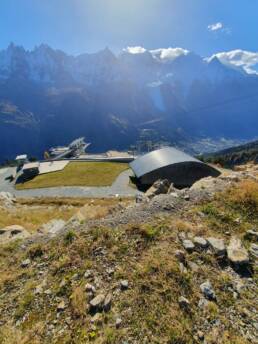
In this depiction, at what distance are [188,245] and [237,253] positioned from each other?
6.03 ft

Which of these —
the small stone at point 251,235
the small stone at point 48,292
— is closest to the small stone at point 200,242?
the small stone at point 251,235

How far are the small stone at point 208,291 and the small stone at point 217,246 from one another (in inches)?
64.7

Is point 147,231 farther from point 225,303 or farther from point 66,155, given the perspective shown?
point 66,155

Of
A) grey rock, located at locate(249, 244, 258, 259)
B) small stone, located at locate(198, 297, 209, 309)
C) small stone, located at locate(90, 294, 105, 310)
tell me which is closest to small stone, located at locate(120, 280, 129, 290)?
small stone, located at locate(90, 294, 105, 310)

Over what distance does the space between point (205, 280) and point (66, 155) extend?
100 m

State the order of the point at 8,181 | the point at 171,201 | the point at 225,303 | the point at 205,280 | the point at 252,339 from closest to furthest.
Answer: the point at 252,339 < the point at 225,303 < the point at 205,280 < the point at 171,201 < the point at 8,181

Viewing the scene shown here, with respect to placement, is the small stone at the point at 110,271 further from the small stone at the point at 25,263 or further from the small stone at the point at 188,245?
the small stone at the point at 25,263

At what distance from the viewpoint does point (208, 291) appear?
7340 millimetres

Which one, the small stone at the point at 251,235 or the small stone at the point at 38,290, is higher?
the small stone at the point at 38,290

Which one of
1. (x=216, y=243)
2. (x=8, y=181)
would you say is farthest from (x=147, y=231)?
(x=8, y=181)

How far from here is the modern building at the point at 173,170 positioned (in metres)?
41.9

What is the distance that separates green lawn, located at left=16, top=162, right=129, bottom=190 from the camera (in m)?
45.9

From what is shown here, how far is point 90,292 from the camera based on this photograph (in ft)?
24.8

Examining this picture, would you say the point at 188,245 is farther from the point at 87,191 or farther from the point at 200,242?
the point at 87,191
